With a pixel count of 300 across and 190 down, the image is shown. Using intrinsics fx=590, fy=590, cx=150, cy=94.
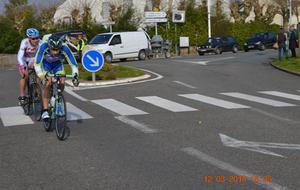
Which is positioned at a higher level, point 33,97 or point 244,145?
point 33,97

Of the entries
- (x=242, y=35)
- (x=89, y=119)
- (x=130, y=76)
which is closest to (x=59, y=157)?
(x=89, y=119)

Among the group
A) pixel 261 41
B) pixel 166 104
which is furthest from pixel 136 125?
pixel 261 41

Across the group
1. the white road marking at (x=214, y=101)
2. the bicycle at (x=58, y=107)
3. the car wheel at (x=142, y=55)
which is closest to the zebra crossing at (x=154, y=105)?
the white road marking at (x=214, y=101)

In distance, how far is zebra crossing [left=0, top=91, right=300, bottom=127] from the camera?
39.5 feet

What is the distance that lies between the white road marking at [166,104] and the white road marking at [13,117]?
3.09 m

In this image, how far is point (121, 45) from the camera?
36219 millimetres

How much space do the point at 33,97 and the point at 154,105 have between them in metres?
3.01

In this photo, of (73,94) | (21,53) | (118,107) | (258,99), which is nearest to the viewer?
A: (21,53)

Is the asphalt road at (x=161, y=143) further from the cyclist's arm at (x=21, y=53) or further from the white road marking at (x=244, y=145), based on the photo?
the cyclist's arm at (x=21, y=53)

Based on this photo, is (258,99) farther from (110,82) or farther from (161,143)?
(110,82)

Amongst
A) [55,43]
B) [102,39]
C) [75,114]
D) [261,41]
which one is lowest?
[261,41]

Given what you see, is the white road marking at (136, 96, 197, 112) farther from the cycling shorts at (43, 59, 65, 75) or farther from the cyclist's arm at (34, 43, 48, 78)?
the cyclist's arm at (34, 43, 48, 78)

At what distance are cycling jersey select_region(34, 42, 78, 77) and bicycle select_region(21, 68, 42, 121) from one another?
1566 mm

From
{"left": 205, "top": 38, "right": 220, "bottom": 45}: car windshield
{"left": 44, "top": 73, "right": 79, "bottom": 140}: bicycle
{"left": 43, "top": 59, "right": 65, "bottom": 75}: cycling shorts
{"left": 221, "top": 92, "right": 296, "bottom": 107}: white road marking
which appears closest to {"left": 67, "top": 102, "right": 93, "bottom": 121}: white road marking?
{"left": 44, "top": 73, "right": 79, "bottom": 140}: bicycle
